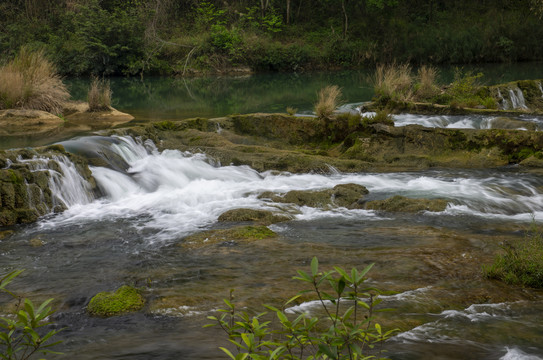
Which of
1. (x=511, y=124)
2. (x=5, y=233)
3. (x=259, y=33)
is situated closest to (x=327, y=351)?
(x=5, y=233)

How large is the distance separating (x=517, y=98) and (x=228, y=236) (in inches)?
712

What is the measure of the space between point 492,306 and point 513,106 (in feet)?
59.7

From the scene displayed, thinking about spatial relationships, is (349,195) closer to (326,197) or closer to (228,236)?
(326,197)

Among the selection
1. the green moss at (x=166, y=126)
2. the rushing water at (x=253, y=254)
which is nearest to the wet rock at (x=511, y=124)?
the rushing water at (x=253, y=254)

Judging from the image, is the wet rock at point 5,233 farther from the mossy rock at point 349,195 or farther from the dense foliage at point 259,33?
the dense foliage at point 259,33

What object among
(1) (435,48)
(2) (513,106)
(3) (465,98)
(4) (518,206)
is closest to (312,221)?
(4) (518,206)

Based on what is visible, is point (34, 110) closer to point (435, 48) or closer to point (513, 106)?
point (513, 106)

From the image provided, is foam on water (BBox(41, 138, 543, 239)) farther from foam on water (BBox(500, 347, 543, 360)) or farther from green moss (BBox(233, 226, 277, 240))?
foam on water (BBox(500, 347, 543, 360))

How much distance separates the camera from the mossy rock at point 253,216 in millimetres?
9164

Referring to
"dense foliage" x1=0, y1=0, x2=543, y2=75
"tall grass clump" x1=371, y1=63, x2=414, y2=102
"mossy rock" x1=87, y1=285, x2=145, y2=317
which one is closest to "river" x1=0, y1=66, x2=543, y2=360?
"mossy rock" x1=87, y1=285, x2=145, y2=317

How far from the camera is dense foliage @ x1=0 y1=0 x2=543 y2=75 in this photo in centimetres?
3894

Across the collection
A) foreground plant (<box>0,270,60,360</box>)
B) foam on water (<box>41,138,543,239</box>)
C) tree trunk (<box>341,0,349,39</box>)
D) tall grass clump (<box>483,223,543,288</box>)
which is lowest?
foam on water (<box>41,138,543,239</box>)

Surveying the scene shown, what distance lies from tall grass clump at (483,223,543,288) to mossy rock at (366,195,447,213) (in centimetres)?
343

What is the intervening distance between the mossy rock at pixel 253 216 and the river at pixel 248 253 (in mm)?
245
